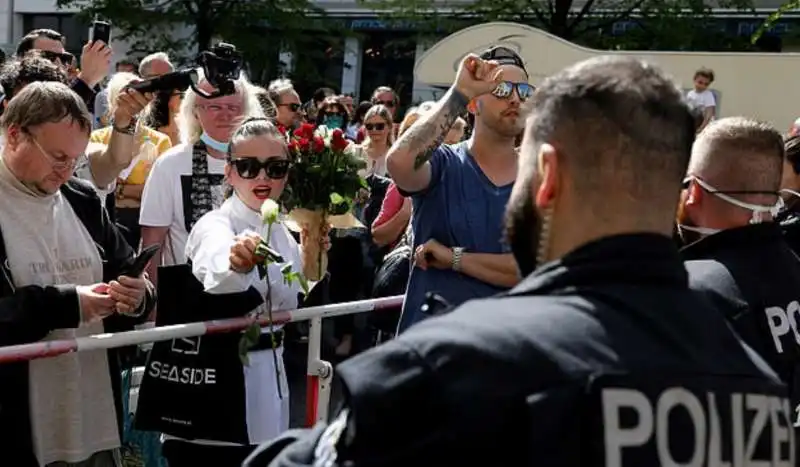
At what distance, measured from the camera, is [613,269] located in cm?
152

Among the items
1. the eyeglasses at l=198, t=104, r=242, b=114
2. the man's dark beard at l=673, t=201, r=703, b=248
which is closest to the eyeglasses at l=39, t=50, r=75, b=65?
the eyeglasses at l=198, t=104, r=242, b=114

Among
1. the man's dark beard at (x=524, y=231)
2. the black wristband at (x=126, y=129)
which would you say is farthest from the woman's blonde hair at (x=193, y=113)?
the man's dark beard at (x=524, y=231)

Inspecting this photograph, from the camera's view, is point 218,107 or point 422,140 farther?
point 218,107

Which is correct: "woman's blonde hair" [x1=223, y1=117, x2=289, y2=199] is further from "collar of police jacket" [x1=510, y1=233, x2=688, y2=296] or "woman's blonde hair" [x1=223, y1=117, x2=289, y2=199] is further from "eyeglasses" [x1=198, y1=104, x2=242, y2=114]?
"collar of police jacket" [x1=510, y1=233, x2=688, y2=296]

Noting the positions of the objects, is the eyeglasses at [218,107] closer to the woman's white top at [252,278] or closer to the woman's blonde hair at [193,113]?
the woman's blonde hair at [193,113]

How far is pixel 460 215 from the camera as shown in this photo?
140 inches

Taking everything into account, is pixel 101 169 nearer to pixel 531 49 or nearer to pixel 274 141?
pixel 274 141

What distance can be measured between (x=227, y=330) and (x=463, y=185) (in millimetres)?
1015

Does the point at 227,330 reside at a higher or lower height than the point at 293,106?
lower

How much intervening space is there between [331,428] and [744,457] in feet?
2.21

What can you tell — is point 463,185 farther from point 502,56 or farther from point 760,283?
point 760,283

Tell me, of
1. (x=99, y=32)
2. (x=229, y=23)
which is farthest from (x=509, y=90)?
(x=229, y=23)

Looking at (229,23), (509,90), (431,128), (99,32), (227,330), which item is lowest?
(227,330)

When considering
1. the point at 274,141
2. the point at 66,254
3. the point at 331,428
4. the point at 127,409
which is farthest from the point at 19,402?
the point at 331,428
